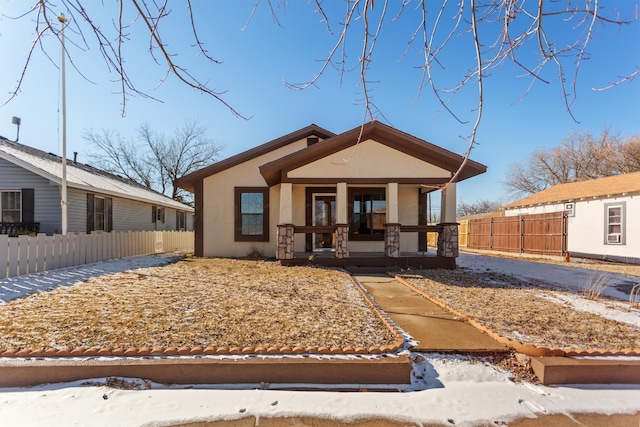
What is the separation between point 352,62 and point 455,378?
3.07 metres

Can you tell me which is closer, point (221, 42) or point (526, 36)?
point (526, 36)

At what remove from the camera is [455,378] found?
2.80 metres

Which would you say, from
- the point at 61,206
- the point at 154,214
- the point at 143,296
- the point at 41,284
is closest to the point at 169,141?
the point at 154,214

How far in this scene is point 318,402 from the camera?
2451mm

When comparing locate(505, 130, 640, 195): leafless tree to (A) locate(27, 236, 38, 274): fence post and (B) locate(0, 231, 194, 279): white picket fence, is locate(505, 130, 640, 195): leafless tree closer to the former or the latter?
(B) locate(0, 231, 194, 279): white picket fence

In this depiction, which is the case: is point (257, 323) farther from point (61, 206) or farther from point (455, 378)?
point (61, 206)

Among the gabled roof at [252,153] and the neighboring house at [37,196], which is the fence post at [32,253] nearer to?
the neighboring house at [37,196]

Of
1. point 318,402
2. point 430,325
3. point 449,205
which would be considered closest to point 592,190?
point 449,205

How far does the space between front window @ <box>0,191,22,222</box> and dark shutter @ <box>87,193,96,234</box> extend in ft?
6.43

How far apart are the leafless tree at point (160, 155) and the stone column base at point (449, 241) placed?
26247 mm

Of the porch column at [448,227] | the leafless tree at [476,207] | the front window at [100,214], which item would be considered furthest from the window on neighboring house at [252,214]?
the leafless tree at [476,207]

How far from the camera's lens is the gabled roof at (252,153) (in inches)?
433

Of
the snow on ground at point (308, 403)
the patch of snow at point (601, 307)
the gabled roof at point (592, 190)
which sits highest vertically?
the gabled roof at point (592, 190)

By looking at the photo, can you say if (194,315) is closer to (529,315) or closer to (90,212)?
(529,315)
